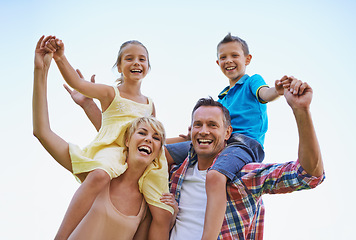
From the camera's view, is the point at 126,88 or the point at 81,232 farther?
the point at 126,88

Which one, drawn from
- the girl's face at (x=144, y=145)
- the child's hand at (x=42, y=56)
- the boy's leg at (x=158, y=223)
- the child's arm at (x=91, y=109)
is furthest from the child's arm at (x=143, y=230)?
the child's hand at (x=42, y=56)

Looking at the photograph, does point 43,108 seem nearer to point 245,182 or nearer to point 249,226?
point 245,182

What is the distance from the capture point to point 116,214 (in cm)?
325

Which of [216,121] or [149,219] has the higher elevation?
[216,121]

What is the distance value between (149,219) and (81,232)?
0.67m

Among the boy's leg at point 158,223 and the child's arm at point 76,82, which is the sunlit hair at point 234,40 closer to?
the child's arm at point 76,82

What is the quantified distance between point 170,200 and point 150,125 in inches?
29.5

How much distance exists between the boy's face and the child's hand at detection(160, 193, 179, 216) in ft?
5.44

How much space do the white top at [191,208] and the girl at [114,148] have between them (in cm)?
17

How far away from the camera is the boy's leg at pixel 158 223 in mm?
3361

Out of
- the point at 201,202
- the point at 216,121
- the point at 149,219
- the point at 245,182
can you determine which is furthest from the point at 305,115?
the point at 149,219

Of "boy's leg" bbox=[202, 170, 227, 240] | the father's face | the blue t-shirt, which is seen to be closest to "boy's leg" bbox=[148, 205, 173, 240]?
"boy's leg" bbox=[202, 170, 227, 240]

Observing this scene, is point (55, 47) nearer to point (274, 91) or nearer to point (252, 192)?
point (274, 91)

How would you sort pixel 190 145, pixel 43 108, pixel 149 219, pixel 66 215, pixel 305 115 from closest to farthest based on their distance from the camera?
1. pixel 305 115
2. pixel 66 215
3. pixel 43 108
4. pixel 149 219
5. pixel 190 145
